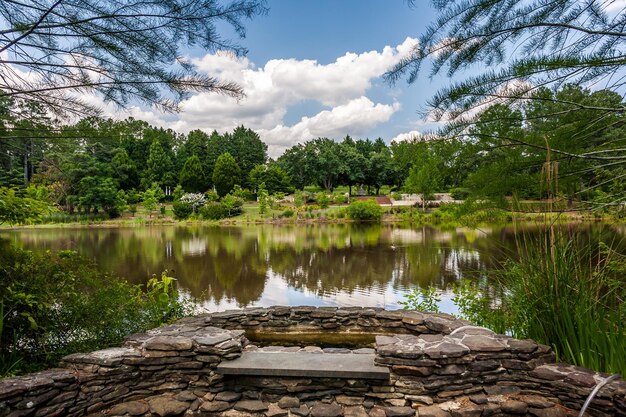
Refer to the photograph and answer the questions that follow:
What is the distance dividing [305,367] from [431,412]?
3.38 feet

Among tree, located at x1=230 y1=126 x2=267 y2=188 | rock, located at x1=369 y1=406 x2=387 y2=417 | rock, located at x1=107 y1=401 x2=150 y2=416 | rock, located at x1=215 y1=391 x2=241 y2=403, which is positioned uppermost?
tree, located at x1=230 y1=126 x2=267 y2=188

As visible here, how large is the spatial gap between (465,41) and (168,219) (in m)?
29.4

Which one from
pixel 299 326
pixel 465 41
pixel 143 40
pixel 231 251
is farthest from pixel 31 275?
pixel 231 251

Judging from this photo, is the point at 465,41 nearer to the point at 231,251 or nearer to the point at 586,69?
the point at 586,69

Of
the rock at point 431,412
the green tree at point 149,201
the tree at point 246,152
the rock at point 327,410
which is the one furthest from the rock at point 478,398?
the tree at point 246,152

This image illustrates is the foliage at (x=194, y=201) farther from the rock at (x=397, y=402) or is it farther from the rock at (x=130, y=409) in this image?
the rock at (x=397, y=402)

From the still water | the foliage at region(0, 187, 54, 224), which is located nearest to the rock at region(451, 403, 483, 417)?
the still water

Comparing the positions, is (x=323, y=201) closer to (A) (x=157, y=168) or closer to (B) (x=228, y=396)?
(A) (x=157, y=168)

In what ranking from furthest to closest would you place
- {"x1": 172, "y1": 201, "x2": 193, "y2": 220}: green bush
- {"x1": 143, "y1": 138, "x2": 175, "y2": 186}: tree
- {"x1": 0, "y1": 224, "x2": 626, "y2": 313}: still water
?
{"x1": 143, "y1": 138, "x2": 175, "y2": 186}: tree < {"x1": 172, "y1": 201, "x2": 193, "y2": 220}: green bush < {"x1": 0, "y1": 224, "x2": 626, "y2": 313}: still water

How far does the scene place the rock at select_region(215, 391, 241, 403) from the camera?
3.03 meters

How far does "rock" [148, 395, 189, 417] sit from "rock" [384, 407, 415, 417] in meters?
1.61

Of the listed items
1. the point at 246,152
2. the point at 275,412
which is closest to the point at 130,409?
the point at 275,412

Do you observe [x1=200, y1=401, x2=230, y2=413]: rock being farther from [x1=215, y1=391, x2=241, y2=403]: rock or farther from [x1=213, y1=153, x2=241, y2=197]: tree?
[x1=213, y1=153, x2=241, y2=197]: tree

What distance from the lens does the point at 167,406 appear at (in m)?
2.94
